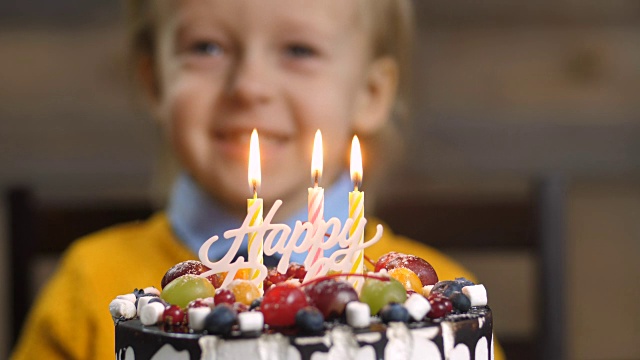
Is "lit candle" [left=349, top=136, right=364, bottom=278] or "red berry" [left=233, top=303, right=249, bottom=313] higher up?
"lit candle" [left=349, top=136, right=364, bottom=278]

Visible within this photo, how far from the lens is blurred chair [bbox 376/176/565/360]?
2.07m

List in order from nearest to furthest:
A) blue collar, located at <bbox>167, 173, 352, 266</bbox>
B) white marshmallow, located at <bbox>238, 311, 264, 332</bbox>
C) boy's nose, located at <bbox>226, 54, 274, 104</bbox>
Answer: white marshmallow, located at <bbox>238, 311, 264, 332</bbox> → boy's nose, located at <bbox>226, 54, 274, 104</bbox> → blue collar, located at <bbox>167, 173, 352, 266</bbox>

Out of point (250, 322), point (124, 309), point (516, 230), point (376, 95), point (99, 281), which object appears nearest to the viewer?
point (250, 322)

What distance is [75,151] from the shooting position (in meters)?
2.57

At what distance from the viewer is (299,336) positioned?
75cm

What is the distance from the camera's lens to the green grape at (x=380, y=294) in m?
0.80

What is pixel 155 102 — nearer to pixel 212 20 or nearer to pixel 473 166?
pixel 212 20

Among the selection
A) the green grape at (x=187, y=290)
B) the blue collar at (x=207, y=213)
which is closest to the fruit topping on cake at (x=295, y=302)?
the green grape at (x=187, y=290)

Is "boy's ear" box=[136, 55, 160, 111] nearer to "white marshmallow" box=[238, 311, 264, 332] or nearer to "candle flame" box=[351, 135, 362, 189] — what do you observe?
"candle flame" box=[351, 135, 362, 189]

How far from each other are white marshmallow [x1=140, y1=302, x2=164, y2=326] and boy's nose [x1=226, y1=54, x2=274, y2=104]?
667 mm

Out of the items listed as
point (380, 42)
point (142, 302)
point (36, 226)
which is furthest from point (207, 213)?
point (142, 302)

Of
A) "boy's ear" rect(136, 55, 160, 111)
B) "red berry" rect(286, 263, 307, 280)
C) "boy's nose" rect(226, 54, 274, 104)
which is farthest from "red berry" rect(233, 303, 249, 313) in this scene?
"boy's ear" rect(136, 55, 160, 111)

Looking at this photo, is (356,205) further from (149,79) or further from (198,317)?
(149,79)

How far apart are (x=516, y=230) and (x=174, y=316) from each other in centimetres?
143
